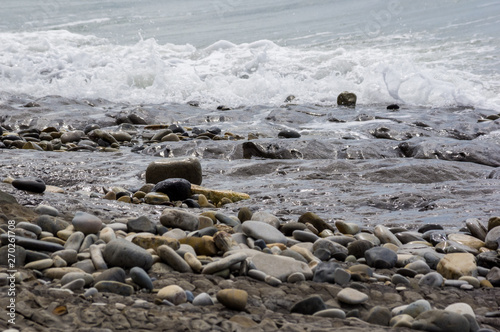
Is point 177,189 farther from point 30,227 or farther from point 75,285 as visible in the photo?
point 75,285

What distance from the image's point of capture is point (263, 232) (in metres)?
2.87

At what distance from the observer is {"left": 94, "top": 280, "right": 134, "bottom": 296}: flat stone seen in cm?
200

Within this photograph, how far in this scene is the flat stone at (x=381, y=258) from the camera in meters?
2.61

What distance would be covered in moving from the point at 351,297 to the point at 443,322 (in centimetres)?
38

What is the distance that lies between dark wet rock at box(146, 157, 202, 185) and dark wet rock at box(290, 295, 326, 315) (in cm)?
265

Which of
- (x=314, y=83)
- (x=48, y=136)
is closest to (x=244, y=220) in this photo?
(x=48, y=136)

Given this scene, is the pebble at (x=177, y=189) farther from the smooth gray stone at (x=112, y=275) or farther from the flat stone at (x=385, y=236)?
the smooth gray stone at (x=112, y=275)

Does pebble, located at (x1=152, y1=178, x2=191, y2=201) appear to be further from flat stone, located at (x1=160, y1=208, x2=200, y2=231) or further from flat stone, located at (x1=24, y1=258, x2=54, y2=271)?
flat stone, located at (x1=24, y1=258, x2=54, y2=271)

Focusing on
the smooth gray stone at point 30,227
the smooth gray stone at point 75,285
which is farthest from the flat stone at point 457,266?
the smooth gray stone at point 30,227

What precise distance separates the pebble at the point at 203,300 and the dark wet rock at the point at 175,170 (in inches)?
101

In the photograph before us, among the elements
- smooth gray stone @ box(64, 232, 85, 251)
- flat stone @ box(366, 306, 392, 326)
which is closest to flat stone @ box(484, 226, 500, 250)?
flat stone @ box(366, 306, 392, 326)

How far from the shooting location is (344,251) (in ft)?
9.07

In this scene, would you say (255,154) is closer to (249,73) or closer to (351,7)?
(249,73)

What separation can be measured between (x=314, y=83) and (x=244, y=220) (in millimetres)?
8152
